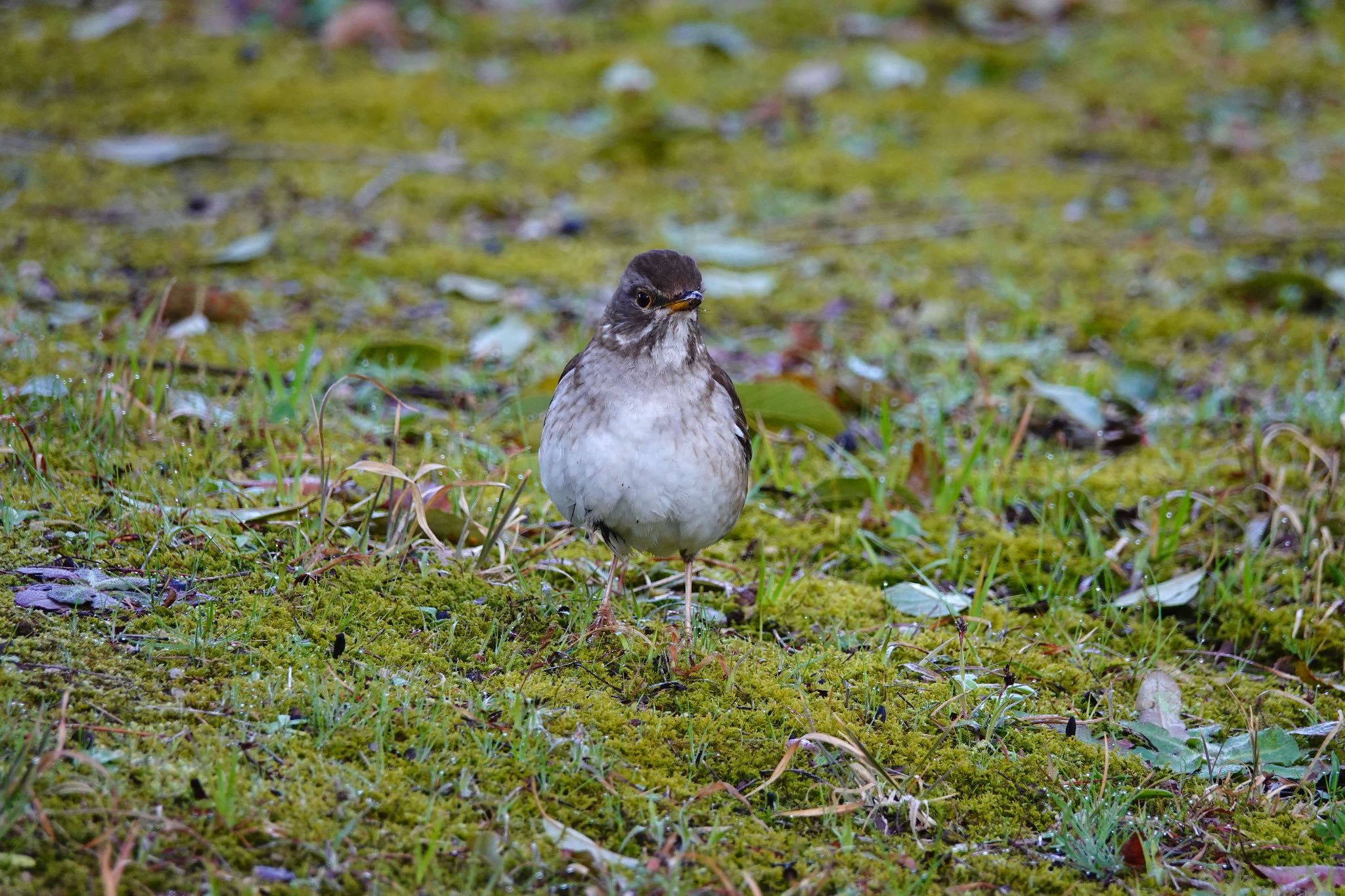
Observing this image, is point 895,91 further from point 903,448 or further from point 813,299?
point 903,448

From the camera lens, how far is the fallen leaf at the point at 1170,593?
4590 mm

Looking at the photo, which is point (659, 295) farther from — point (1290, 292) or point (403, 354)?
point (1290, 292)

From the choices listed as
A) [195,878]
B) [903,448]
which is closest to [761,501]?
[903,448]

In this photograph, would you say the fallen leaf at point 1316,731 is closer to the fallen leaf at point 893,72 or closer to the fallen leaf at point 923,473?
the fallen leaf at point 923,473

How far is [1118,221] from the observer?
872 centimetres

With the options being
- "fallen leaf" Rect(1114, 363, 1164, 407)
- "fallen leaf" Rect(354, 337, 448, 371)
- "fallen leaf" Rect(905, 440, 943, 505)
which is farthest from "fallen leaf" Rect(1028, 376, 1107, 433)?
"fallen leaf" Rect(354, 337, 448, 371)

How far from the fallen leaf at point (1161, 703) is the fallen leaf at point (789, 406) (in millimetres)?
1969

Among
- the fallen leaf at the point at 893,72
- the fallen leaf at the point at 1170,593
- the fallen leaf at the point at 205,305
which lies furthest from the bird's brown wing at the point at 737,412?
the fallen leaf at the point at 893,72

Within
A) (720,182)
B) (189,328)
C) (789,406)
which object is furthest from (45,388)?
(720,182)

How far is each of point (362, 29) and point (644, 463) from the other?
836 cm

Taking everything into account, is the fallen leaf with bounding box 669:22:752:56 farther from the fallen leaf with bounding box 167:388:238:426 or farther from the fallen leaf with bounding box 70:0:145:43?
the fallen leaf with bounding box 167:388:238:426

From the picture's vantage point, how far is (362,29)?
1104 centimetres

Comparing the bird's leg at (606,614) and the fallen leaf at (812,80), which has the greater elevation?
the fallen leaf at (812,80)

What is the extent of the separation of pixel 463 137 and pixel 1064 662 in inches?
279
